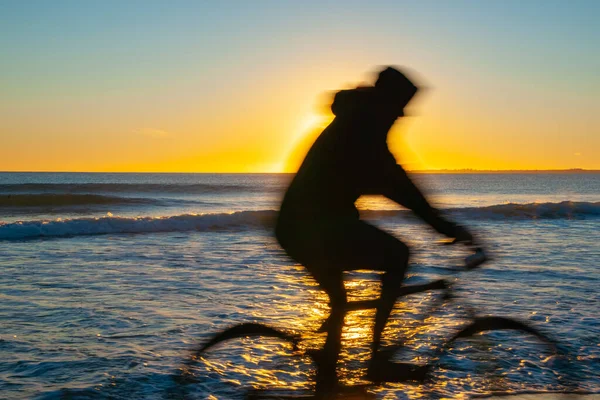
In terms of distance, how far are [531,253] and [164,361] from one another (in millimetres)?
7953

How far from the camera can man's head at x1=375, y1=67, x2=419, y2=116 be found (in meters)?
2.93

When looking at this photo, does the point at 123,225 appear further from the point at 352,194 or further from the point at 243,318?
the point at 352,194

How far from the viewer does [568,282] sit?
7.61 metres

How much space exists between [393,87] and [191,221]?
15356 mm

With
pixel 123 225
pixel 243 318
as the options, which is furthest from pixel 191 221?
pixel 243 318

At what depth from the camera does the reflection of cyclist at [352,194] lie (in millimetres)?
2930

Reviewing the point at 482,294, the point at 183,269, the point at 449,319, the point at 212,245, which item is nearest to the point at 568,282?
the point at 482,294

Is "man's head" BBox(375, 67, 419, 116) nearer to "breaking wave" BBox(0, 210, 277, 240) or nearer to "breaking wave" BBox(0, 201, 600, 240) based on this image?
"breaking wave" BBox(0, 201, 600, 240)

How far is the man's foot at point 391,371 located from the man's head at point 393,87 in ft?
4.81

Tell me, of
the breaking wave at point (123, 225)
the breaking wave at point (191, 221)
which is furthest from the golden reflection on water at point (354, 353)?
the breaking wave at point (123, 225)

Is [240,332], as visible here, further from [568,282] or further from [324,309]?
[568,282]

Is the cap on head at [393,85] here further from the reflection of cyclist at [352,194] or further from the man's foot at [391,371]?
the man's foot at [391,371]

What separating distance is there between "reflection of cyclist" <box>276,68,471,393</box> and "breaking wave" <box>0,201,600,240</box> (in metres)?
8.22

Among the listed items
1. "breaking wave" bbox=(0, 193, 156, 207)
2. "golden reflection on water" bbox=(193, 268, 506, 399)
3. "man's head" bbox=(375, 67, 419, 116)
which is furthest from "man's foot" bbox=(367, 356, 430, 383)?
"breaking wave" bbox=(0, 193, 156, 207)
